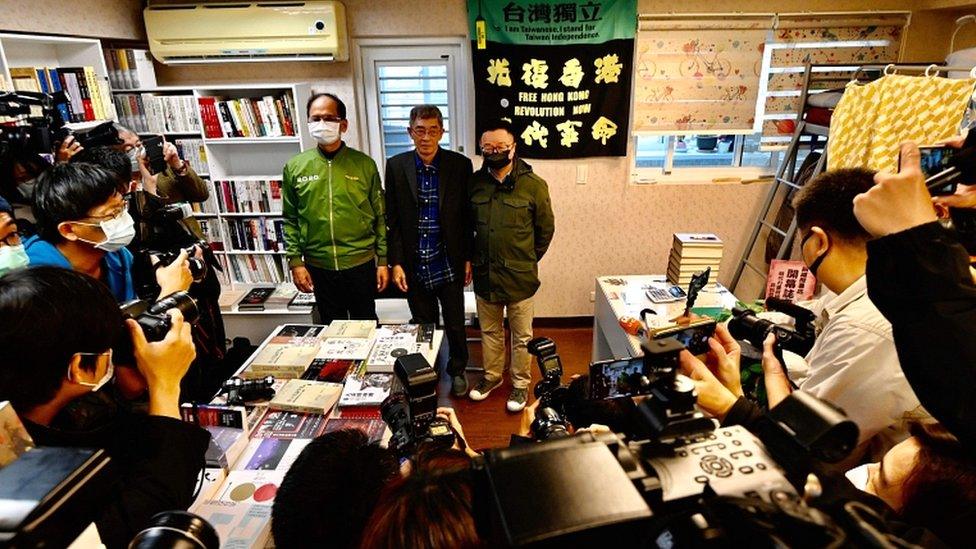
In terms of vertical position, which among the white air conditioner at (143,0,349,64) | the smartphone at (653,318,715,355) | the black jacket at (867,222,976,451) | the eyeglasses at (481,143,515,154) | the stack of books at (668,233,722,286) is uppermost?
the white air conditioner at (143,0,349,64)

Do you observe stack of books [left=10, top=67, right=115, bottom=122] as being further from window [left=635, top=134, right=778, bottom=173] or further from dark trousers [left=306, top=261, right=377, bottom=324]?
window [left=635, top=134, right=778, bottom=173]

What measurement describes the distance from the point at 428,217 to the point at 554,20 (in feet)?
5.15

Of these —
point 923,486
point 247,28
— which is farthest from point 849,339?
point 247,28

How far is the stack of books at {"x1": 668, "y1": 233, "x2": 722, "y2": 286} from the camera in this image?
271cm

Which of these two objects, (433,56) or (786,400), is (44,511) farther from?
(433,56)

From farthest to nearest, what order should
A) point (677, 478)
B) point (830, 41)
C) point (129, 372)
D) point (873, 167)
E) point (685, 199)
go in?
point (685, 199)
point (830, 41)
point (873, 167)
point (129, 372)
point (677, 478)

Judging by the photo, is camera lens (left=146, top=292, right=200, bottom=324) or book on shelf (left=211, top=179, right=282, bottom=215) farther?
book on shelf (left=211, top=179, right=282, bottom=215)

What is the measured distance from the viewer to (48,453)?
462 millimetres

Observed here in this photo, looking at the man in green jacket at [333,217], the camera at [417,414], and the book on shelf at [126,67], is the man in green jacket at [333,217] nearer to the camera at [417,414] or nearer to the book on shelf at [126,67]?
the book on shelf at [126,67]

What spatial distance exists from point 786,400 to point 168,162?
313 centimetres

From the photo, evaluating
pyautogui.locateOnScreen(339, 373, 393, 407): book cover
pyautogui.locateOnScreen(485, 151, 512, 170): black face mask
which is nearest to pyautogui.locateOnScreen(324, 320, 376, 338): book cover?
pyautogui.locateOnScreen(339, 373, 393, 407): book cover

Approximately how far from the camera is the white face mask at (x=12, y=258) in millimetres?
1516

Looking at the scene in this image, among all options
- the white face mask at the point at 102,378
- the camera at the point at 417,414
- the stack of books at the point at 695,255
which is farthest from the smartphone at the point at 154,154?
the stack of books at the point at 695,255

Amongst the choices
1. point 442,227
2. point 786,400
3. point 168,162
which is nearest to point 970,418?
point 786,400
